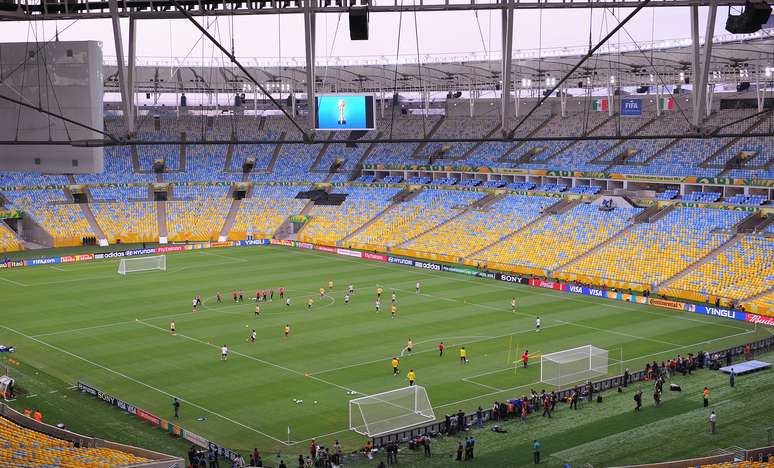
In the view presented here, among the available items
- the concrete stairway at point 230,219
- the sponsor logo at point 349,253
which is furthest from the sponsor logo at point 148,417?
the concrete stairway at point 230,219

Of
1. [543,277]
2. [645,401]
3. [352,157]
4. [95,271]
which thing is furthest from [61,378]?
[352,157]

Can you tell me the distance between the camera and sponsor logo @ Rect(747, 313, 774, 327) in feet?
151

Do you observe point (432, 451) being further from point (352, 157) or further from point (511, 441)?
point (352, 157)

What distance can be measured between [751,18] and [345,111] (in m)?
28.9

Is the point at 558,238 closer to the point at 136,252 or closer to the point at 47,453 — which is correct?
the point at 136,252

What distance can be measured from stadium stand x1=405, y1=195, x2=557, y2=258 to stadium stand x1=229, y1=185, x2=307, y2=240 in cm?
1416

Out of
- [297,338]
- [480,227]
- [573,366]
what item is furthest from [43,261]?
[573,366]

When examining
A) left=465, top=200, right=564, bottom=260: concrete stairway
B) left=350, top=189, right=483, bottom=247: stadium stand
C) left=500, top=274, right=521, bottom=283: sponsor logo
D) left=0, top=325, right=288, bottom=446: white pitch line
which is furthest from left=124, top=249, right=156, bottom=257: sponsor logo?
left=500, top=274, right=521, bottom=283: sponsor logo

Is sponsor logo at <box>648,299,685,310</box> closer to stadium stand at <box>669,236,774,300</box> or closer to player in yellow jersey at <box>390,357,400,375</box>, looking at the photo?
stadium stand at <box>669,236,774,300</box>

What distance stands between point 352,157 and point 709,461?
66.2 metres

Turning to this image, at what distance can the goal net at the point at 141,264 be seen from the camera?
62.2m

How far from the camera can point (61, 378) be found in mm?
37125

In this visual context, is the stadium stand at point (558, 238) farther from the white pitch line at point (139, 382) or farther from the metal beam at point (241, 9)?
the metal beam at point (241, 9)

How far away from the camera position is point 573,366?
122 ft
